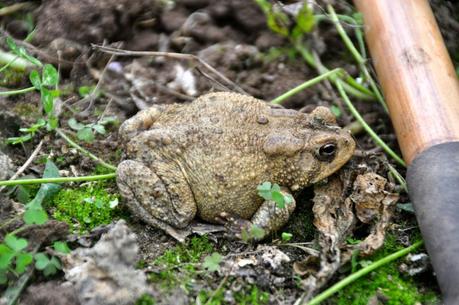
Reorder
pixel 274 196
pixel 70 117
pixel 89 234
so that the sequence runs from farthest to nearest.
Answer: pixel 70 117 < pixel 89 234 < pixel 274 196

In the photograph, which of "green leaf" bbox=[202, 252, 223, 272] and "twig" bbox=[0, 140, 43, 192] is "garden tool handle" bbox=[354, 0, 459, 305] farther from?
"twig" bbox=[0, 140, 43, 192]

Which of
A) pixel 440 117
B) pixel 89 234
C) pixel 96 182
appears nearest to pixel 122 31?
pixel 96 182

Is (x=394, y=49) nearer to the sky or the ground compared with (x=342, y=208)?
nearer to the sky

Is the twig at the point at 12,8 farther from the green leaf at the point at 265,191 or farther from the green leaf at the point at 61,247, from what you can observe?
the green leaf at the point at 265,191

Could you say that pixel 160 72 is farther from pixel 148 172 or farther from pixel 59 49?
pixel 148 172

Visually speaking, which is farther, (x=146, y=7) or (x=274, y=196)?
(x=146, y=7)

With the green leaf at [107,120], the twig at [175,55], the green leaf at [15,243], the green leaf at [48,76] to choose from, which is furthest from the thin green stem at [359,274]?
the green leaf at [48,76]

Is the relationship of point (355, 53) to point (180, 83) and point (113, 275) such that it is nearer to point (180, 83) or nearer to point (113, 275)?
point (180, 83)
